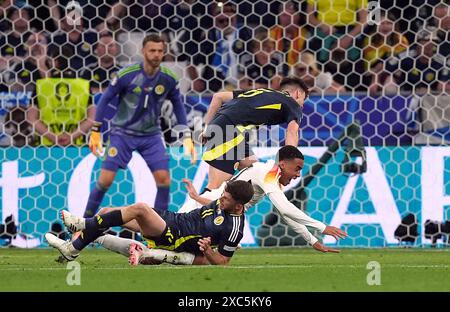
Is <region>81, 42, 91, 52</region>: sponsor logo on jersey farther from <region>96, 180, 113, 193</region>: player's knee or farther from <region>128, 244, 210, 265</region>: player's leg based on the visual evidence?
<region>128, 244, 210, 265</region>: player's leg

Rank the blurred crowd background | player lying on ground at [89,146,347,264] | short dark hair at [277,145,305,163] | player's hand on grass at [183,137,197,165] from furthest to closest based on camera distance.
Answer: the blurred crowd background < player's hand on grass at [183,137,197,165] < short dark hair at [277,145,305,163] < player lying on ground at [89,146,347,264]

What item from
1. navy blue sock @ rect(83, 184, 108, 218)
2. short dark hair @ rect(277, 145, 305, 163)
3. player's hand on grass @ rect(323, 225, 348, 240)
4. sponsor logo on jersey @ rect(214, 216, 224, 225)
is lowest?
navy blue sock @ rect(83, 184, 108, 218)

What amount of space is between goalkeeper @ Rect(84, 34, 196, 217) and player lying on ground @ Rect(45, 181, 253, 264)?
2.78 m

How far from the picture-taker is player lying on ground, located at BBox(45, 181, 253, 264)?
8492 mm

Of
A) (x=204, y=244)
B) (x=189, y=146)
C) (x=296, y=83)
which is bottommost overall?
(x=204, y=244)

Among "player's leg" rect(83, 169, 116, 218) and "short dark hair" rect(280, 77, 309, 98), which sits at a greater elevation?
"short dark hair" rect(280, 77, 309, 98)

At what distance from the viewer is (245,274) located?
794cm

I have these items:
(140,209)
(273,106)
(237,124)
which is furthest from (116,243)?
(273,106)

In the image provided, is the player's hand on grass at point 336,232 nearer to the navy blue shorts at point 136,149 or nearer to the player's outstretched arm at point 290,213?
the player's outstretched arm at point 290,213

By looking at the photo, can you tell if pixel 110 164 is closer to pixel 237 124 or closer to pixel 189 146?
pixel 189 146

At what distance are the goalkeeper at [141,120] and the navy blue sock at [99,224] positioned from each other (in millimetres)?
2795

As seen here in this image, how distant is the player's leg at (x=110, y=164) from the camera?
1146cm

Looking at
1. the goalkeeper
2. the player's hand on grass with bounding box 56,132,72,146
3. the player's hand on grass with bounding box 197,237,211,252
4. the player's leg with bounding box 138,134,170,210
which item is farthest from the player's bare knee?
the player's hand on grass with bounding box 197,237,211,252

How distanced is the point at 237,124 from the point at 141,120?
5.31 ft
